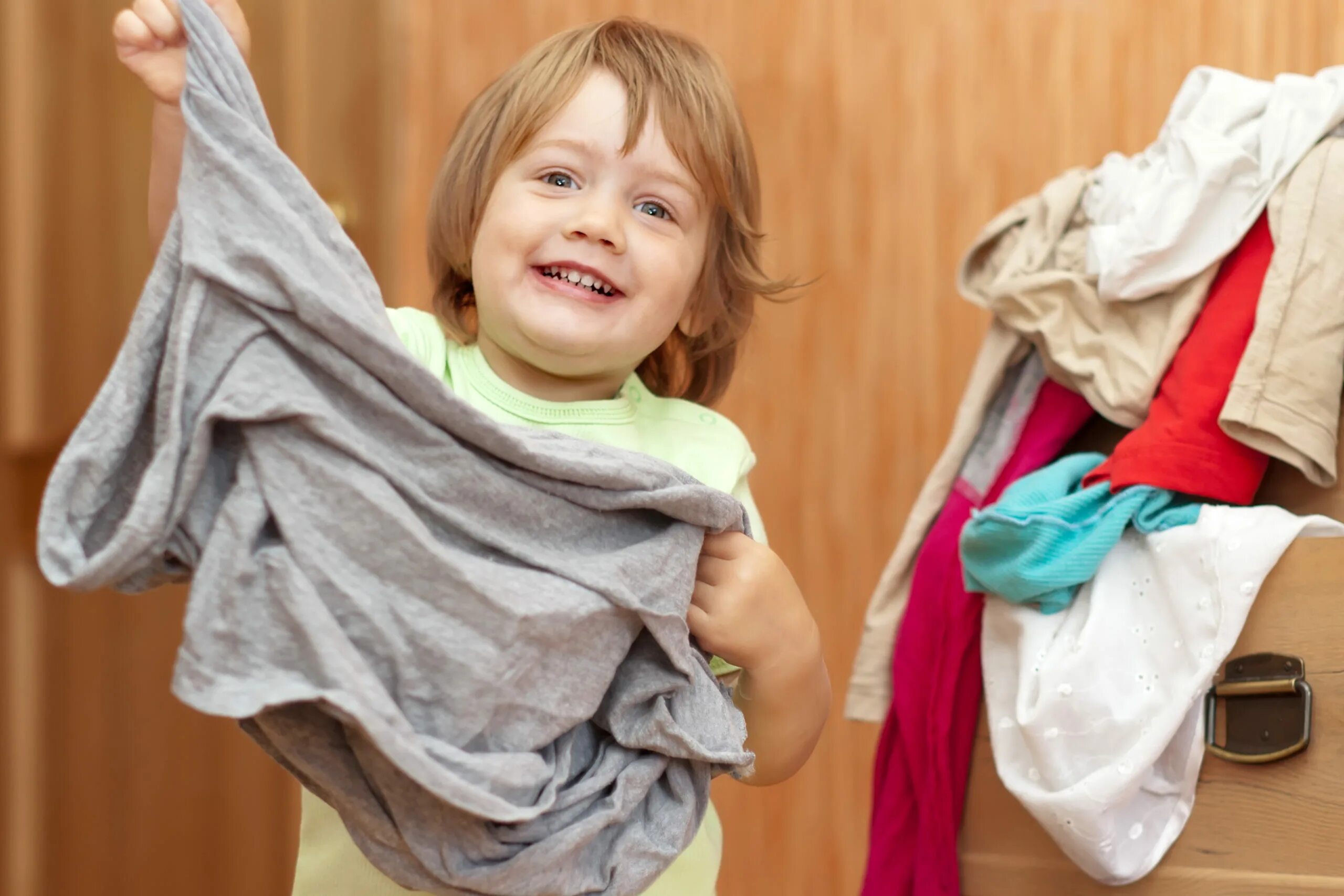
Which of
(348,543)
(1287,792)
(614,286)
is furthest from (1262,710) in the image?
(348,543)

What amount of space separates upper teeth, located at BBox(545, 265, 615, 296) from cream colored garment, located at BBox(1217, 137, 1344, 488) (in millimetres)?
482

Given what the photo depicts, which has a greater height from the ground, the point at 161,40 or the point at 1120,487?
the point at 161,40

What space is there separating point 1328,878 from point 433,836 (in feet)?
2.13

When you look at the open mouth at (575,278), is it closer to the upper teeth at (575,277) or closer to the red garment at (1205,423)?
the upper teeth at (575,277)

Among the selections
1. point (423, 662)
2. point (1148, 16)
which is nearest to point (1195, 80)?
point (1148, 16)

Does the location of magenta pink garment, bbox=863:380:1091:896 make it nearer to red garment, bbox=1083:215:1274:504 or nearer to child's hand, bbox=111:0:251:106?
red garment, bbox=1083:215:1274:504

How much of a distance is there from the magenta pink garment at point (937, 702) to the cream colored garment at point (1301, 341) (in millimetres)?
205

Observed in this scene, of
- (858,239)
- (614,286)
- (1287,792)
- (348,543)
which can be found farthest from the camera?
(858,239)

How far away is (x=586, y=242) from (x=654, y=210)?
66mm

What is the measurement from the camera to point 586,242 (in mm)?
789

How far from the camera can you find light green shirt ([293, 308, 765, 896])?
0.73 m

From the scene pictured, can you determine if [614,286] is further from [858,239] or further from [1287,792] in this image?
[858,239]

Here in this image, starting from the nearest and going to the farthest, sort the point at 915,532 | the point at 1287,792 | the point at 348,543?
the point at 348,543, the point at 1287,792, the point at 915,532

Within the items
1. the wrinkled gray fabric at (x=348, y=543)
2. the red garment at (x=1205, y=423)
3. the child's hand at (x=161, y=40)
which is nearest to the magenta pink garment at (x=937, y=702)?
the red garment at (x=1205, y=423)
